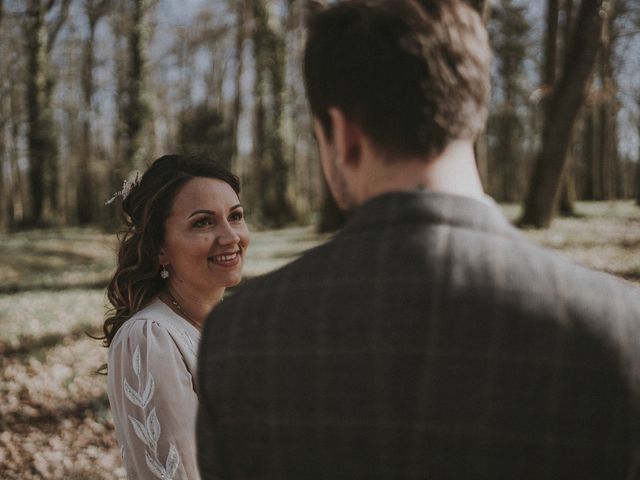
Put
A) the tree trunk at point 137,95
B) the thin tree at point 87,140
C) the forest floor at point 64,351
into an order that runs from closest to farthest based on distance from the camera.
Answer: the forest floor at point 64,351 → the tree trunk at point 137,95 → the thin tree at point 87,140

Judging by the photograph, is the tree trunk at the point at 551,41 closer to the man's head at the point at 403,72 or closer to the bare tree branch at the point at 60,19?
the man's head at the point at 403,72

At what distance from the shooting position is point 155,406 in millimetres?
2135

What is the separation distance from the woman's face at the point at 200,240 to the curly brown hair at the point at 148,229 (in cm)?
4

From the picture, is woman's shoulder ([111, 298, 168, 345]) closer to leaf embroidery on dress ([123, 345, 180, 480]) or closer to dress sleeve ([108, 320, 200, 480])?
dress sleeve ([108, 320, 200, 480])

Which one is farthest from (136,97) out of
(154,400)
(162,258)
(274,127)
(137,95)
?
(154,400)

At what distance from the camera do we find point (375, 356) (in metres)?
1.11

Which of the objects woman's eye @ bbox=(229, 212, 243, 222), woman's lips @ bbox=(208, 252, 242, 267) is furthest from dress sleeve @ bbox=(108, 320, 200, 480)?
woman's eye @ bbox=(229, 212, 243, 222)

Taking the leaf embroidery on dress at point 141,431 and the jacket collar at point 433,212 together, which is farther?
the leaf embroidery on dress at point 141,431

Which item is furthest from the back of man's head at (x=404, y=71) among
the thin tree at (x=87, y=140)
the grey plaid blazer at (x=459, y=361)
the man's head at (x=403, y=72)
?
the thin tree at (x=87, y=140)

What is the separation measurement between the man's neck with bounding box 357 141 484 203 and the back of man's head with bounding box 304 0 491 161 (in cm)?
2

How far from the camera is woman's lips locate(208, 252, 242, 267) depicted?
2734 mm

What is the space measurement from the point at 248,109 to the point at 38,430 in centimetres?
3458

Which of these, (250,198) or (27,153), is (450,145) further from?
(250,198)

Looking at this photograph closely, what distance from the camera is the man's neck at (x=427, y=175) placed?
47.5 inches
